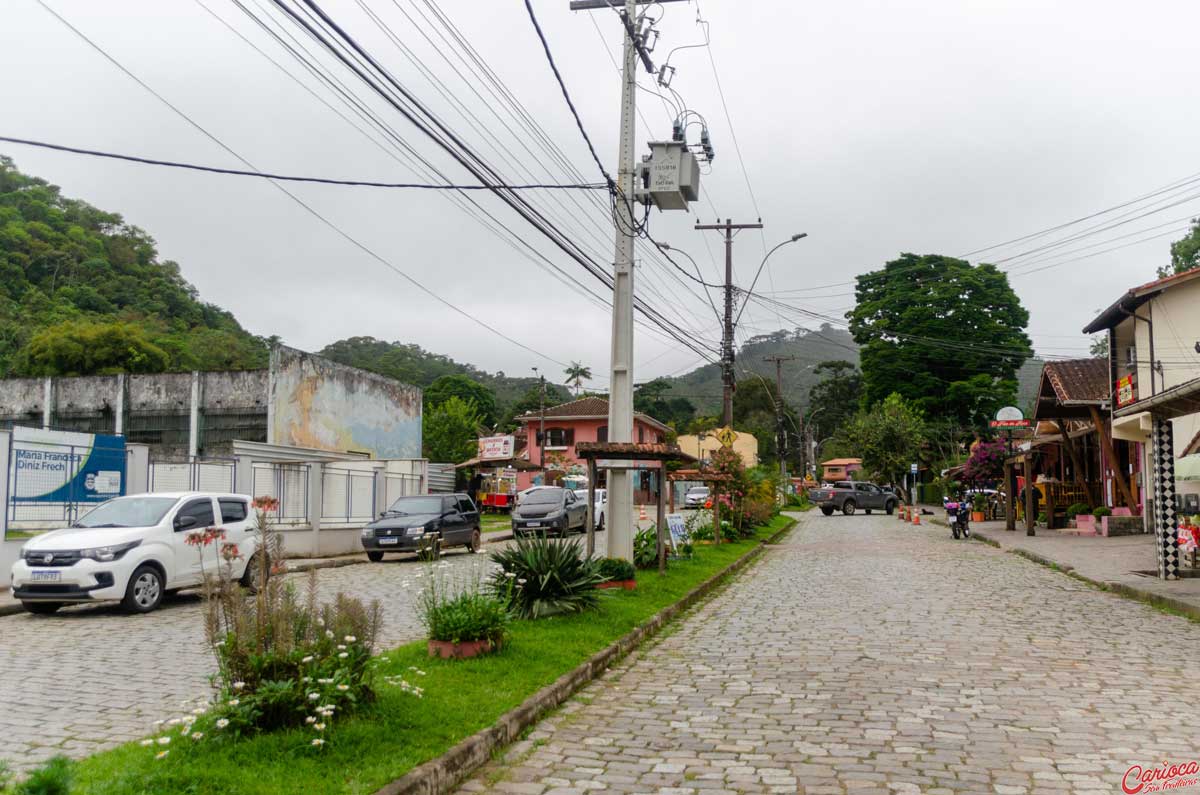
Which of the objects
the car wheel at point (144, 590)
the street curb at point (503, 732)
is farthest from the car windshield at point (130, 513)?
the street curb at point (503, 732)

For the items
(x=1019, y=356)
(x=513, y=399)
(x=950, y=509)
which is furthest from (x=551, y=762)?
(x=513, y=399)

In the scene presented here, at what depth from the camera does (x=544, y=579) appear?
36.6 ft

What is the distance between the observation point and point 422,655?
8.80 m

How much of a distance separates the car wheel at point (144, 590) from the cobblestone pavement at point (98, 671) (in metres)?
0.18

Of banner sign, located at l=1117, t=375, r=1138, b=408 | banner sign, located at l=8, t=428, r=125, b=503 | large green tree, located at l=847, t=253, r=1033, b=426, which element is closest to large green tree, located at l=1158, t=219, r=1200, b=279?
large green tree, located at l=847, t=253, r=1033, b=426

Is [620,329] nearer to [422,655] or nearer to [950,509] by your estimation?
[422,655]

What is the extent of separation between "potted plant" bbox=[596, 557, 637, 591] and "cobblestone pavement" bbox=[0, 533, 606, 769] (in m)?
2.83

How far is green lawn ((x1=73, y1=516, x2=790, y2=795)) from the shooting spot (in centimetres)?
496

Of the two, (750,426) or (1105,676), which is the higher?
(750,426)

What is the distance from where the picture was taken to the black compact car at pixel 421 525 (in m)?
22.8

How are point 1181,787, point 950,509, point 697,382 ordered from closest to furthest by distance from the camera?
point 1181,787, point 950,509, point 697,382

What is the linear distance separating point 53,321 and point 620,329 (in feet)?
138

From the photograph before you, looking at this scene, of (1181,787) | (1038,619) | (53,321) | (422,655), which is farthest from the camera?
(53,321)

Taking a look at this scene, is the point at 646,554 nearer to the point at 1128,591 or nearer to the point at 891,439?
the point at 1128,591
